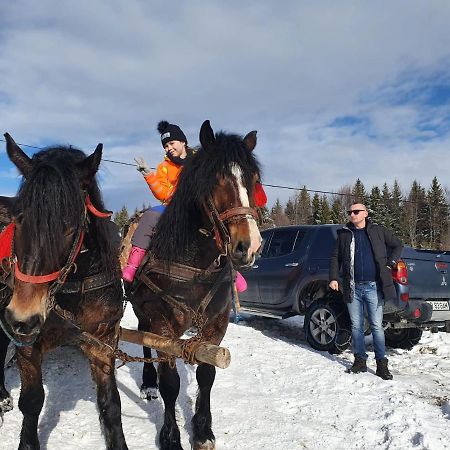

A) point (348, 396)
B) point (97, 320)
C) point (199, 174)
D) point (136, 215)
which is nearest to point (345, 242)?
point (348, 396)

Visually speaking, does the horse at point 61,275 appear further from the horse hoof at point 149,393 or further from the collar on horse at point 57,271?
the horse hoof at point 149,393

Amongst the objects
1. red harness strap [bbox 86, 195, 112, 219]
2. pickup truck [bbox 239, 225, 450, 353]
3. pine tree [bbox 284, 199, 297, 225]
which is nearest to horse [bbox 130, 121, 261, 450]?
red harness strap [bbox 86, 195, 112, 219]

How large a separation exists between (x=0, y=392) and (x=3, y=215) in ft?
6.07

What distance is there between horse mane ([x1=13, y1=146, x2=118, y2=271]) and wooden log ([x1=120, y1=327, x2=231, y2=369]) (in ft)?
3.58

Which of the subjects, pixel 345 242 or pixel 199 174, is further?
pixel 345 242

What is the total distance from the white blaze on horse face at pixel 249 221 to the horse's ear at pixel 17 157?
139cm

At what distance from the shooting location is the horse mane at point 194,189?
348cm

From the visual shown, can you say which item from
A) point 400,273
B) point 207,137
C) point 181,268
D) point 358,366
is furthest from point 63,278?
point 400,273

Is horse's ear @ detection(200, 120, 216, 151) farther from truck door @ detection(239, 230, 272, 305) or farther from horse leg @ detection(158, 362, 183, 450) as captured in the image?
truck door @ detection(239, 230, 272, 305)

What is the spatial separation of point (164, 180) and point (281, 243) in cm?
550

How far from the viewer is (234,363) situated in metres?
6.56

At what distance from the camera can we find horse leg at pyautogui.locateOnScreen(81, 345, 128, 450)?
3.40 metres

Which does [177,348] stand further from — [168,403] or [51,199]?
[51,199]

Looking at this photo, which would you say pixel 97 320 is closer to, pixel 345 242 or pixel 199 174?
pixel 199 174
